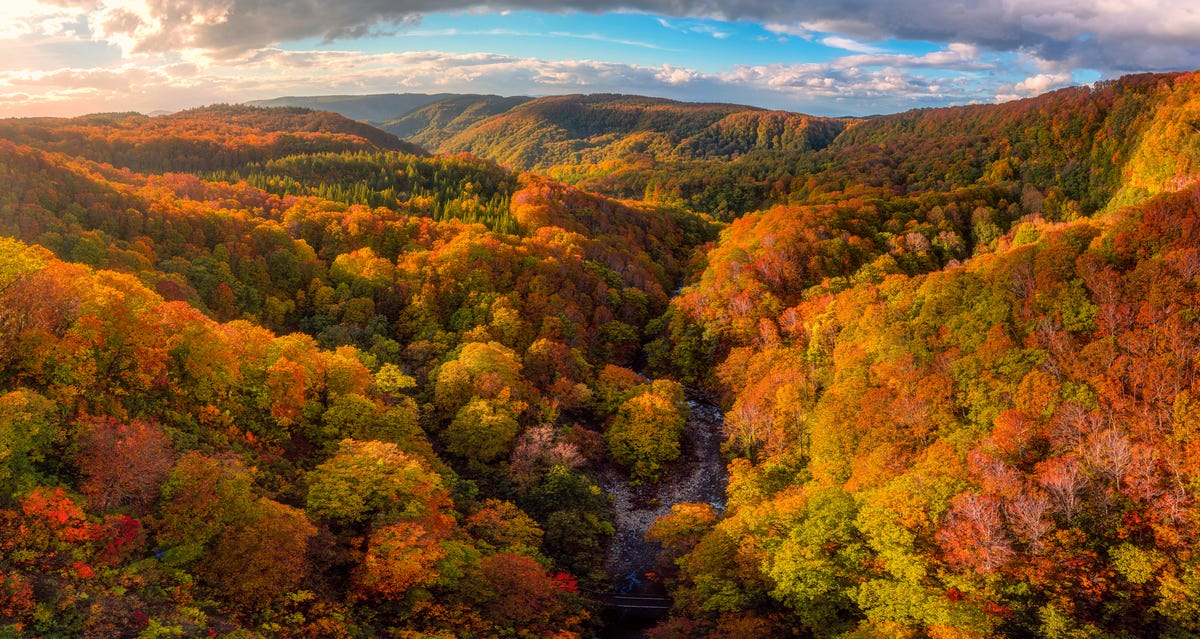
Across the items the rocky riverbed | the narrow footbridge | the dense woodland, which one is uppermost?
the dense woodland

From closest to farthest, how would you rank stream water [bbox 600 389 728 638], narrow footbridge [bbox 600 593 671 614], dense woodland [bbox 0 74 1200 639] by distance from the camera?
dense woodland [bbox 0 74 1200 639] → narrow footbridge [bbox 600 593 671 614] → stream water [bbox 600 389 728 638]

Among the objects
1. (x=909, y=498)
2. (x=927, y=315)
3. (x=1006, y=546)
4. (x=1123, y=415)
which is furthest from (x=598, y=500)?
(x=1123, y=415)

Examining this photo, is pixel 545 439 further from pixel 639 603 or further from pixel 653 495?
pixel 639 603

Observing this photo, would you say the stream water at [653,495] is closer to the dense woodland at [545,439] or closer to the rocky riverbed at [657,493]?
the rocky riverbed at [657,493]

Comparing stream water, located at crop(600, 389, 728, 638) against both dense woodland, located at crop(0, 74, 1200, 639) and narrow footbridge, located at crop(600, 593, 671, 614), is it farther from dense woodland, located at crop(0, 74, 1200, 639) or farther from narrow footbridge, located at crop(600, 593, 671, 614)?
dense woodland, located at crop(0, 74, 1200, 639)

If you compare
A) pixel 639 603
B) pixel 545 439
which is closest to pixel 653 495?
pixel 545 439

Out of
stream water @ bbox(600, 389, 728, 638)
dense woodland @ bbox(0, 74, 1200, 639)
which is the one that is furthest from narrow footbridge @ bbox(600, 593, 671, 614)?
dense woodland @ bbox(0, 74, 1200, 639)

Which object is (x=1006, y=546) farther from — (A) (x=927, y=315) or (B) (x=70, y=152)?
(B) (x=70, y=152)

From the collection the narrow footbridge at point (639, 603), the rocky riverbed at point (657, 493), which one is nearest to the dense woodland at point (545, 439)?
the narrow footbridge at point (639, 603)
